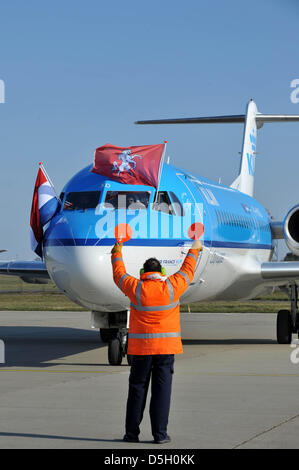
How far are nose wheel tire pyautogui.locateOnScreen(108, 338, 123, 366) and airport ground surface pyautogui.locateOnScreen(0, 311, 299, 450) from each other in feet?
0.62

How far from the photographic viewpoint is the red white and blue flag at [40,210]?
14.2 metres

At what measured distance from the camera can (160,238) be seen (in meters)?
13.6

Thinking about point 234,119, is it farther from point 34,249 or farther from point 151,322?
point 151,322

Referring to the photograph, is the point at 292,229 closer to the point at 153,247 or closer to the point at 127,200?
the point at 127,200

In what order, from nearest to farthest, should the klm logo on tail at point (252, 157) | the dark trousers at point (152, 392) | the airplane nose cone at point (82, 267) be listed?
the dark trousers at point (152, 392) < the airplane nose cone at point (82, 267) < the klm logo on tail at point (252, 157)

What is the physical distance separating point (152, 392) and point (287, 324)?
12.0 m

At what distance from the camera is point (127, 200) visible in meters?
13.8

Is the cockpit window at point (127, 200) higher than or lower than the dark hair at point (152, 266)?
higher

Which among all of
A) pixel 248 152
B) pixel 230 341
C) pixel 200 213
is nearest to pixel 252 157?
pixel 248 152

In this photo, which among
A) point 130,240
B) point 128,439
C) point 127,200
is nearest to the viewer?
point 128,439

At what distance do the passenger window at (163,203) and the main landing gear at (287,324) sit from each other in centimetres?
625

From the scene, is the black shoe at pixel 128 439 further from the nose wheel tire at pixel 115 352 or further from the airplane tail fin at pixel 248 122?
the airplane tail fin at pixel 248 122

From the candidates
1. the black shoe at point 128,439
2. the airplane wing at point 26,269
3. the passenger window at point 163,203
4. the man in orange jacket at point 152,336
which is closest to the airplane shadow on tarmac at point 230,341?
the airplane wing at point 26,269
